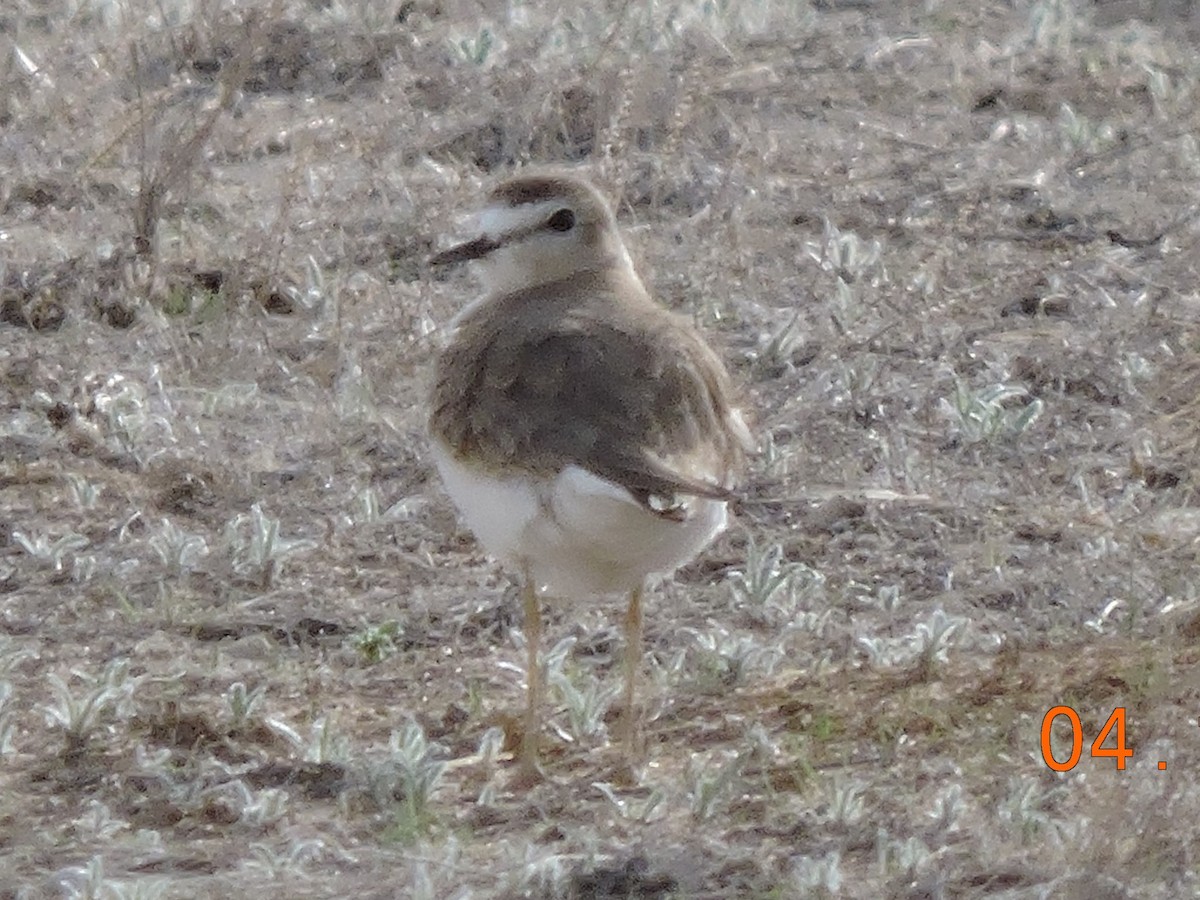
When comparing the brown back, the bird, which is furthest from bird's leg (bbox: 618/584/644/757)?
the brown back

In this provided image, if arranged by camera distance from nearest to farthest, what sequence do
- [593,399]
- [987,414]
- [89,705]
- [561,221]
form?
[593,399], [89,705], [561,221], [987,414]

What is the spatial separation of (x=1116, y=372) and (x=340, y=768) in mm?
2867

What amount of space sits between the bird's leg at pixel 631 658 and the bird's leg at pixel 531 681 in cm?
18

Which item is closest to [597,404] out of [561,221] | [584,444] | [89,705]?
[584,444]

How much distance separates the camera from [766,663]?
17.4 feet

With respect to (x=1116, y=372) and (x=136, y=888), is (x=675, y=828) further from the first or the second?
(x=1116, y=372)

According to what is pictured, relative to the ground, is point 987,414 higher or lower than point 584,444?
lower

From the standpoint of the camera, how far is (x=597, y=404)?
187 inches

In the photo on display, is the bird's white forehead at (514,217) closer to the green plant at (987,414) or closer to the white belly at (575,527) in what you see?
the white belly at (575,527)

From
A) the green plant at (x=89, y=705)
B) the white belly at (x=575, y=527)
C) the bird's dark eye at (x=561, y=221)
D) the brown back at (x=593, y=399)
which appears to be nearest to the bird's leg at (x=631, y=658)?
the white belly at (x=575, y=527)

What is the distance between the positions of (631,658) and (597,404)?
0.61 meters

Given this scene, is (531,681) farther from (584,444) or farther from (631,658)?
(584,444)

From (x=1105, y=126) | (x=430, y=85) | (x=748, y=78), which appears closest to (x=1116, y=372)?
(x=1105, y=126)

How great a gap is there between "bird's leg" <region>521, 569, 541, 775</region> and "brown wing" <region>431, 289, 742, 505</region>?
1.19ft
